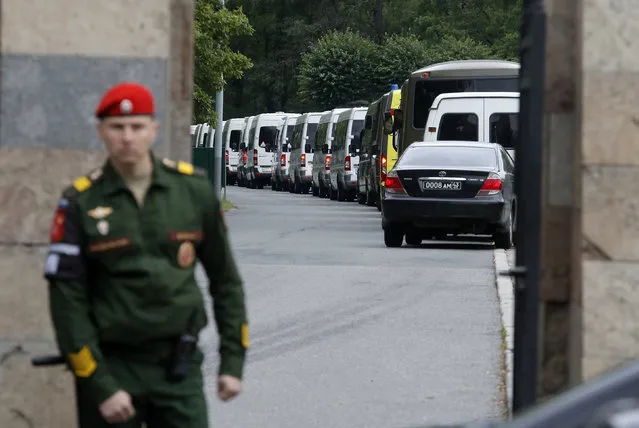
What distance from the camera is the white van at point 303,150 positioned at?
61.6 metres

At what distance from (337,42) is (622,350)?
3012 inches

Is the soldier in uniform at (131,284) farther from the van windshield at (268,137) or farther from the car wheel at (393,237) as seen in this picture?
the van windshield at (268,137)

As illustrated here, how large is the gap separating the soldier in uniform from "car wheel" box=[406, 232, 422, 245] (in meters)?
19.6

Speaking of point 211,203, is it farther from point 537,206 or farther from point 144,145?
point 537,206

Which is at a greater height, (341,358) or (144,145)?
(144,145)

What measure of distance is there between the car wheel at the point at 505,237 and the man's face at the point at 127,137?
19287 mm

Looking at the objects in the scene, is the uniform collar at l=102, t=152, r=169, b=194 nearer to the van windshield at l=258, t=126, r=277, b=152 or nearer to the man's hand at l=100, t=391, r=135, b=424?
the man's hand at l=100, t=391, r=135, b=424

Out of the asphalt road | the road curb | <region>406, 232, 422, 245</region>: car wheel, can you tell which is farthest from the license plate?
the road curb

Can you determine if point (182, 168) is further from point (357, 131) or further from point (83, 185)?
point (357, 131)

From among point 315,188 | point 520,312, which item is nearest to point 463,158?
point 520,312

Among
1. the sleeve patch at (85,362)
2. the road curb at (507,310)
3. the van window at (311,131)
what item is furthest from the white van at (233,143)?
the sleeve patch at (85,362)

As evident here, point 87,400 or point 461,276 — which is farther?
point 461,276

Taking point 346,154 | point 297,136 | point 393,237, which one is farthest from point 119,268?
point 297,136

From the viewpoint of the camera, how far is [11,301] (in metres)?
7.61
